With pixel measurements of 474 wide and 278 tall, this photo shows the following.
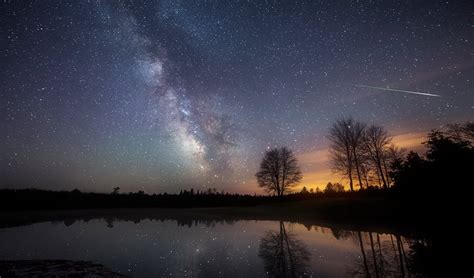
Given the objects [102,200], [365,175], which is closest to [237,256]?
[365,175]

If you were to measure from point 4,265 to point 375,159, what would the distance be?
45383 millimetres

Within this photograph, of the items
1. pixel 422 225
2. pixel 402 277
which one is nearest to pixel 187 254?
pixel 402 277

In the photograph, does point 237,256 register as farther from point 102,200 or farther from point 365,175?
point 102,200

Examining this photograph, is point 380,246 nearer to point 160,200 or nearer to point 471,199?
point 471,199

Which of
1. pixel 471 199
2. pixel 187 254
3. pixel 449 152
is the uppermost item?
pixel 449 152

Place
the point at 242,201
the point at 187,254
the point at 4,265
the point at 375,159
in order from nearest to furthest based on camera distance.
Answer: the point at 4,265, the point at 187,254, the point at 375,159, the point at 242,201

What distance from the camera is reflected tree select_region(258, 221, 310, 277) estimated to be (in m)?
7.78

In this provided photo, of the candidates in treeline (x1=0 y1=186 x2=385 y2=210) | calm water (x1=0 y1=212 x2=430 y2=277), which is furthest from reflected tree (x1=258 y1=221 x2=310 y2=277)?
treeline (x1=0 y1=186 x2=385 y2=210)

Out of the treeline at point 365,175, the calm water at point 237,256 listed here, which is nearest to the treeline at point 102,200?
the treeline at point 365,175

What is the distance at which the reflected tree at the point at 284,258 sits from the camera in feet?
25.5

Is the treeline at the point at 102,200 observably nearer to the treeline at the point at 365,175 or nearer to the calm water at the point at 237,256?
the treeline at the point at 365,175

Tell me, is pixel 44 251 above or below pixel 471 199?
below

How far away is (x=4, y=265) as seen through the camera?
784cm

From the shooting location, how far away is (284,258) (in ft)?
31.5
